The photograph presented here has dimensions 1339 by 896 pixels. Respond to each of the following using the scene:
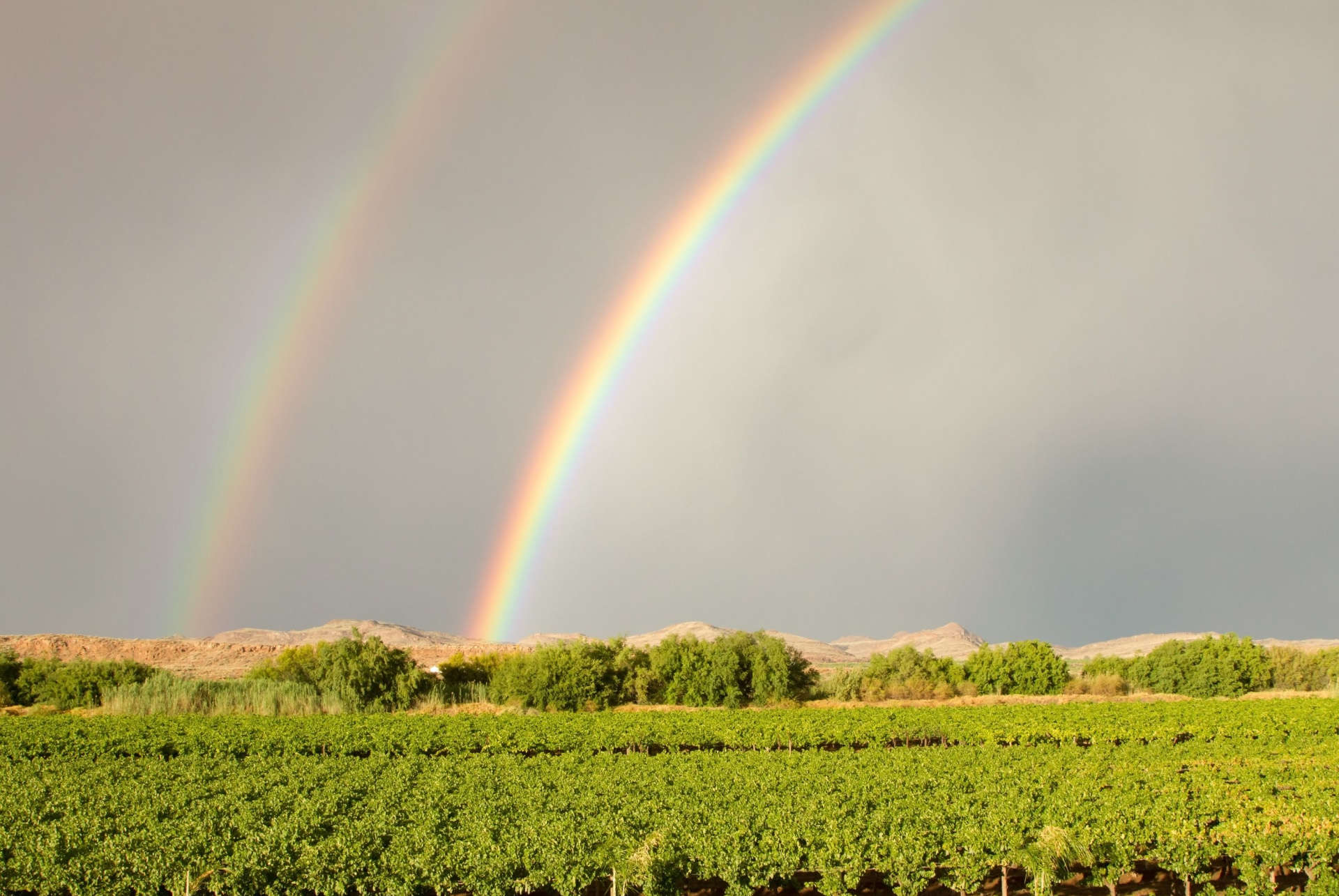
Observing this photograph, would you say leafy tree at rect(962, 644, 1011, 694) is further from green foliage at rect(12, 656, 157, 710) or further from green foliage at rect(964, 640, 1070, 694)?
green foliage at rect(12, 656, 157, 710)

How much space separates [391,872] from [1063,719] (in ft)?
102

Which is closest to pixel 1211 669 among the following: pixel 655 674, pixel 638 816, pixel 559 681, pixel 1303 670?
pixel 1303 670

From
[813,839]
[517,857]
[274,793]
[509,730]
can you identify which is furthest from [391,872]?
[509,730]

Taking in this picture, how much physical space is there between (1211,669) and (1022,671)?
13.4 meters

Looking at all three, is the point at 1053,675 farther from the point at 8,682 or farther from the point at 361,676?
the point at 8,682

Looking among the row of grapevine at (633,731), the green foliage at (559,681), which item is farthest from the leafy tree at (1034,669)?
the green foliage at (559,681)

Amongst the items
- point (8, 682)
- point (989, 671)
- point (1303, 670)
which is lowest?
point (1303, 670)

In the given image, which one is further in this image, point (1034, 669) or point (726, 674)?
point (1034, 669)

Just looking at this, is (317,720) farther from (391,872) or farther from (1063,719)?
(1063,719)

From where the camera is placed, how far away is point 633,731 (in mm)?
32562

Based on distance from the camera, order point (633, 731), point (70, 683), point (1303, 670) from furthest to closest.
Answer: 1. point (1303, 670)
2. point (70, 683)
3. point (633, 731)

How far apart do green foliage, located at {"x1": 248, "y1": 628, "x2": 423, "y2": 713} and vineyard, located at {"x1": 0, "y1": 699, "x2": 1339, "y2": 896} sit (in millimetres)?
19981

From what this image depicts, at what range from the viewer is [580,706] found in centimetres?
5166

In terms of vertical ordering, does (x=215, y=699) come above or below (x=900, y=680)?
above
